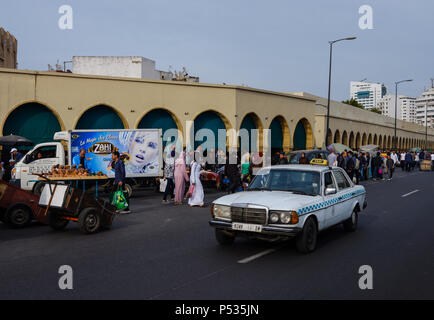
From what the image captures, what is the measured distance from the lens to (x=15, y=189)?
10.5m

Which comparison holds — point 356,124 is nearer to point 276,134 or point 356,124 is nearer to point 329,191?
point 276,134

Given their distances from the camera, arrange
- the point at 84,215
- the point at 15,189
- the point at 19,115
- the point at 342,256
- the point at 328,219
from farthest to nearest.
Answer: the point at 19,115
the point at 15,189
the point at 84,215
the point at 328,219
the point at 342,256

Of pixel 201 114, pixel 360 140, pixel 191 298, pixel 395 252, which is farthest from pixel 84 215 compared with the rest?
pixel 360 140

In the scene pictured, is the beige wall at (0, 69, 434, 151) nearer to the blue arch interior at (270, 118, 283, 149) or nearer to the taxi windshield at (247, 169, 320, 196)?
the blue arch interior at (270, 118, 283, 149)

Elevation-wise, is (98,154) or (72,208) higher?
(98,154)

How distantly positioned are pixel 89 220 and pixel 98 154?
8.39 meters

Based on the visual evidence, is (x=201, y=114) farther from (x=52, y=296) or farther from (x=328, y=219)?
(x=52, y=296)

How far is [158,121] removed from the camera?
90.5 feet

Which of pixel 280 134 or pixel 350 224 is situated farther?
pixel 280 134

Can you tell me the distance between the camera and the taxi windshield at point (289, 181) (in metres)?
8.23

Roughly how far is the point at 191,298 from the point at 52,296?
171 cm

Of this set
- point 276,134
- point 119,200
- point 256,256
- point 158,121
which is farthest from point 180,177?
point 276,134

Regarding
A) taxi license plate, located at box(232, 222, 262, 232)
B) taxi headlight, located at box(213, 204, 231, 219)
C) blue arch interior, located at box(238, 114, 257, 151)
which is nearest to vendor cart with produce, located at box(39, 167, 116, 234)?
taxi headlight, located at box(213, 204, 231, 219)

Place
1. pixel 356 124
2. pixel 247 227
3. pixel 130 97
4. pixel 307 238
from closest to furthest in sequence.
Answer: pixel 247 227 < pixel 307 238 < pixel 130 97 < pixel 356 124
